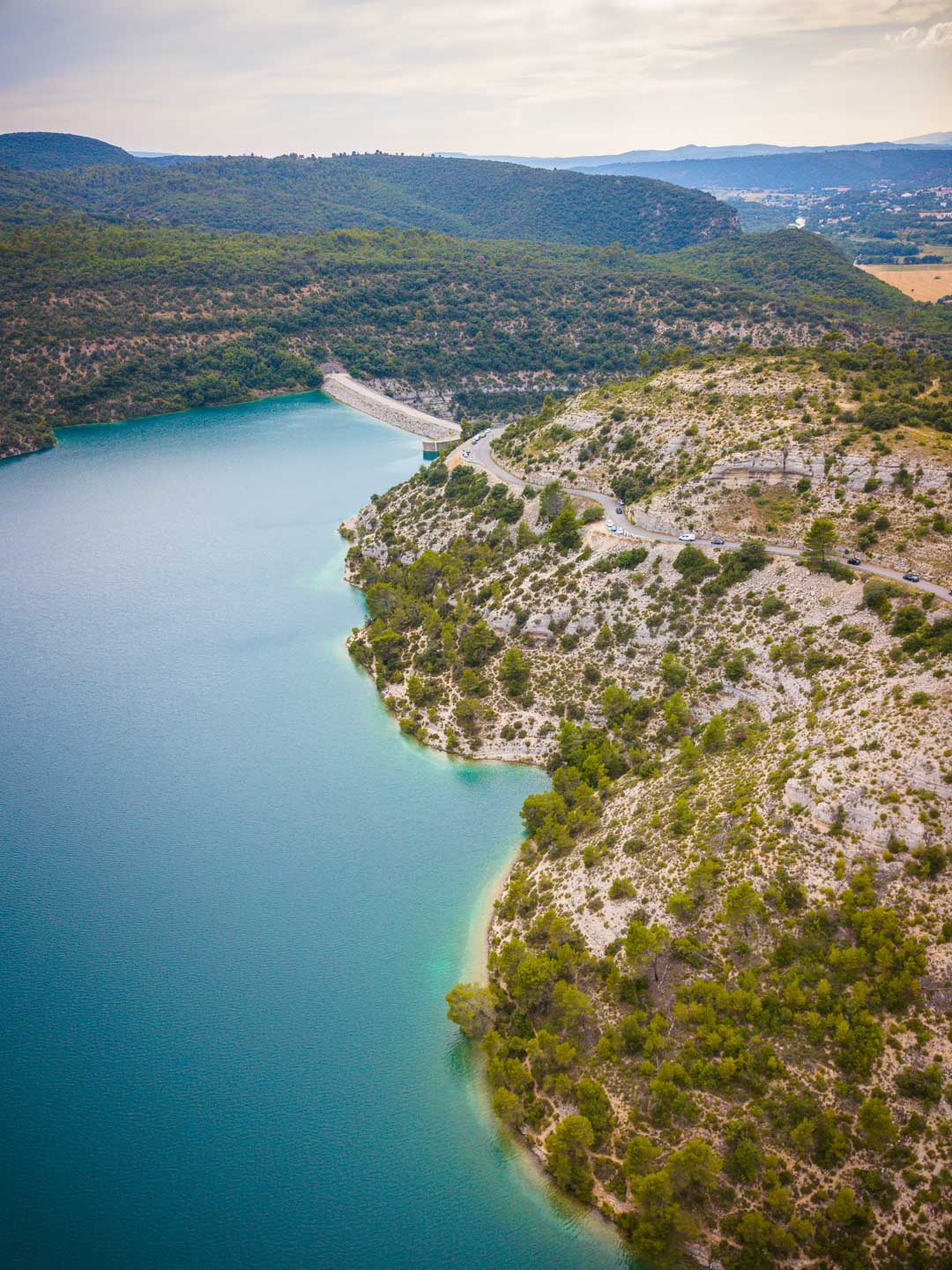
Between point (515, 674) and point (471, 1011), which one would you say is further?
point (515, 674)

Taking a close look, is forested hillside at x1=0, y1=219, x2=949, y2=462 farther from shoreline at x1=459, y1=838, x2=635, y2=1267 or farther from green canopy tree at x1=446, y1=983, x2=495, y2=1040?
green canopy tree at x1=446, y1=983, x2=495, y2=1040

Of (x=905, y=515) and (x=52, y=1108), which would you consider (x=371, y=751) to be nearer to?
(x=52, y=1108)

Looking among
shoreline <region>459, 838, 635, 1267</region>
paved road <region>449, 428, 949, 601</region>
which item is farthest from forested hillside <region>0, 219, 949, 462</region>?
shoreline <region>459, 838, 635, 1267</region>

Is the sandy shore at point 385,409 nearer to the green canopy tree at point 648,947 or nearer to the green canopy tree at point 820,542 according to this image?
the green canopy tree at point 820,542

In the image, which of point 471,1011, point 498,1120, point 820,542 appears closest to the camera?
point 498,1120

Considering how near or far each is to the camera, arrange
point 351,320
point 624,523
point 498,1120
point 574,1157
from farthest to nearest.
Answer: point 351,320 < point 624,523 < point 498,1120 < point 574,1157

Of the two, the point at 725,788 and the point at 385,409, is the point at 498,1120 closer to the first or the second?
the point at 725,788

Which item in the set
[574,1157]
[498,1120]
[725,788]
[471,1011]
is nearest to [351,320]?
[725,788]
